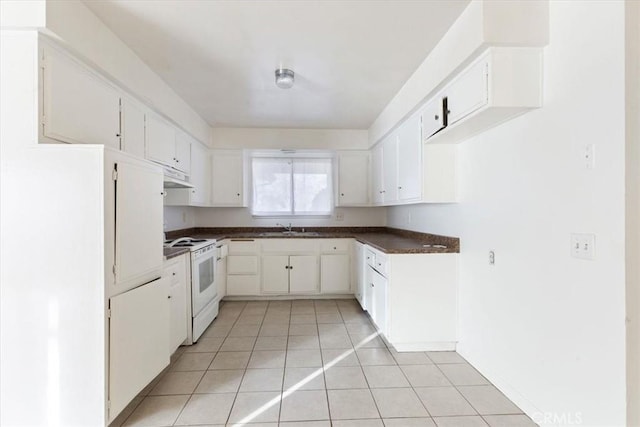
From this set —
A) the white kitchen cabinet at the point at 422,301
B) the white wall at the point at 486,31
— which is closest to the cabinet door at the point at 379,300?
the white kitchen cabinet at the point at 422,301

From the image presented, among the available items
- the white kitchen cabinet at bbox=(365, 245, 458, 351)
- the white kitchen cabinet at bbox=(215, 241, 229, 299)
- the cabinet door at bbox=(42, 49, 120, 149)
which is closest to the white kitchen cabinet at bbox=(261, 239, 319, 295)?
the white kitchen cabinet at bbox=(215, 241, 229, 299)

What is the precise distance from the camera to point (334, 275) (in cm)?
412

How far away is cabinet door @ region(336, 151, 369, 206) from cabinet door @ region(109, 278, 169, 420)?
285 centimetres

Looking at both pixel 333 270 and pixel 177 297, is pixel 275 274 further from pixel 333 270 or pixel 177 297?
pixel 177 297

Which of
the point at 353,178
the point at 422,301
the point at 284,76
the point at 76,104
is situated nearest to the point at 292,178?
the point at 353,178

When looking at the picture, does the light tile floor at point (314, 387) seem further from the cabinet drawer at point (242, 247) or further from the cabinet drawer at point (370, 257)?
the cabinet drawer at point (242, 247)

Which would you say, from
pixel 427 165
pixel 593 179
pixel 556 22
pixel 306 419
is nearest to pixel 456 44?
pixel 556 22

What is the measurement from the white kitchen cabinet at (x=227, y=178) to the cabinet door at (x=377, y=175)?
6.18ft

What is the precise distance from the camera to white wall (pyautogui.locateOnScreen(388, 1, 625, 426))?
1299mm

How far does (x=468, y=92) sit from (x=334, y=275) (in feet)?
9.27

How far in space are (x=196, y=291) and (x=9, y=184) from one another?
1.67m

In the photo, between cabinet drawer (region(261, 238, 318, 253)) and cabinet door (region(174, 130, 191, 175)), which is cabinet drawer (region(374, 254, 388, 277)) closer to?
cabinet drawer (region(261, 238, 318, 253))

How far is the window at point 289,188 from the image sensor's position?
4.71 m

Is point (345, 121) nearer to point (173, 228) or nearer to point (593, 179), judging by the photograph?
point (173, 228)
